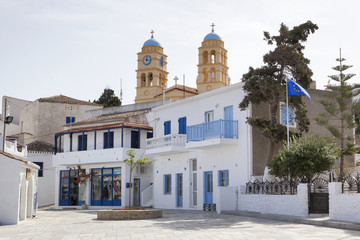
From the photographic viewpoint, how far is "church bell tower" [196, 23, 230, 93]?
67688mm

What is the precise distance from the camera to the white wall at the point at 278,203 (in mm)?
18266

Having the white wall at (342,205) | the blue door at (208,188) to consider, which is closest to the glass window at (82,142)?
the blue door at (208,188)

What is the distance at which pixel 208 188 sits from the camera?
86.7 feet

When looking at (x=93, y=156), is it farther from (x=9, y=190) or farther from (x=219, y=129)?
(x=9, y=190)

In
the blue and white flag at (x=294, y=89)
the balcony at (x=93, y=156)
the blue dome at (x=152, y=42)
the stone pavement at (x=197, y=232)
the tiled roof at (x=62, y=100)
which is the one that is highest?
the blue dome at (x=152, y=42)

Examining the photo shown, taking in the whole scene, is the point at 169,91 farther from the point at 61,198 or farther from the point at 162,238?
the point at 162,238

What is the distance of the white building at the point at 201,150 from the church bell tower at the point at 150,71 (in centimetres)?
3575

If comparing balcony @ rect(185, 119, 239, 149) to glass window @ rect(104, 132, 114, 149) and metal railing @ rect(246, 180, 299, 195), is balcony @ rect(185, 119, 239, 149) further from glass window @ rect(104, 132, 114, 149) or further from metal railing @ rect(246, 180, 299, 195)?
glass window @ rect(104, 132, 114, 149)

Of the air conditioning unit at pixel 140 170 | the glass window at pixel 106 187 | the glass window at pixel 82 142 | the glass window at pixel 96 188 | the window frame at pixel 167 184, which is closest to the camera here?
the window frame at pixel 167 184

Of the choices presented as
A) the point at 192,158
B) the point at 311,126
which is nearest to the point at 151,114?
the point at 192,158

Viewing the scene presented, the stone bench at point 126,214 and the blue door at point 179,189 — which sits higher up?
the blue door at point 179,189

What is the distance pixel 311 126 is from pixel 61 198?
1988 centimetres

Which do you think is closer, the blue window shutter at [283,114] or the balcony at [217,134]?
the balcony at [217,134]

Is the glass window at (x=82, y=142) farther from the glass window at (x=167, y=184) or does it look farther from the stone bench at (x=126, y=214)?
the stone bench at (x=126, y=214)
